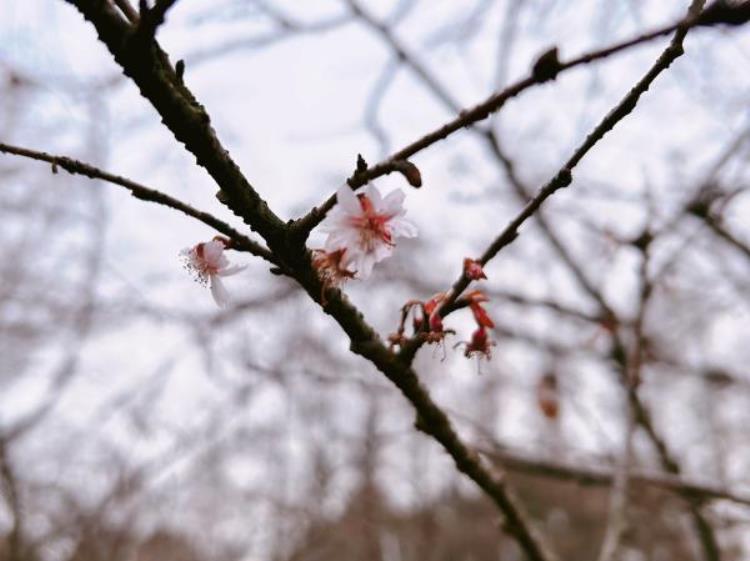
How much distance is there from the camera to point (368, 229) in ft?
3.87

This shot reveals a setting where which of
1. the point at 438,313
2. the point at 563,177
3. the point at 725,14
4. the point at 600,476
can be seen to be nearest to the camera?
the point at 725,14

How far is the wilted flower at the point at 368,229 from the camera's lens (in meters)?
1.13

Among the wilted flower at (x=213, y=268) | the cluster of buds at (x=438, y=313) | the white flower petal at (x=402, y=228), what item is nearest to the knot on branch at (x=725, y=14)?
the cluster of buds at (x=438, y=313)

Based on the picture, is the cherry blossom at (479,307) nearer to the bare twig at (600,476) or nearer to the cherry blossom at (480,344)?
the cherry blossom at (480,344)

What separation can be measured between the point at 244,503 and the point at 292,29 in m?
6.53

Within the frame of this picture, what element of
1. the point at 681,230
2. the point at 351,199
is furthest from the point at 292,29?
the point at 351,199

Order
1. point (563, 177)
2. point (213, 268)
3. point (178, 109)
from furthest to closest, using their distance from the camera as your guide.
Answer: point (213, 268) < point (563, 177) < point (178, 109)

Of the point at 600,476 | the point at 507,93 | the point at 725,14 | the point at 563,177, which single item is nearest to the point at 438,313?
the point at 563,177

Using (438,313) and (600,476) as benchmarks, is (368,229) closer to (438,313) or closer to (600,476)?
(438,313)

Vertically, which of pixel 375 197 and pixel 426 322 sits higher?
pixel 375 197

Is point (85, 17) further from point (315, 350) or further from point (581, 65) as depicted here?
point (315, 350)

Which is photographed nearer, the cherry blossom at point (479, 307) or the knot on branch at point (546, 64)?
the knot on branch at point (546, 64)

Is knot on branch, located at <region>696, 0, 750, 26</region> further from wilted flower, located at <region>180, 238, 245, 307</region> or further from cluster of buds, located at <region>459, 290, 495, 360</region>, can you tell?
wilted flower, located at <region>180, 238, 245, 307</region>

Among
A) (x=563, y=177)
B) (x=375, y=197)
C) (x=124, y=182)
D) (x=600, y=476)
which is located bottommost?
(x=124, y=182)
